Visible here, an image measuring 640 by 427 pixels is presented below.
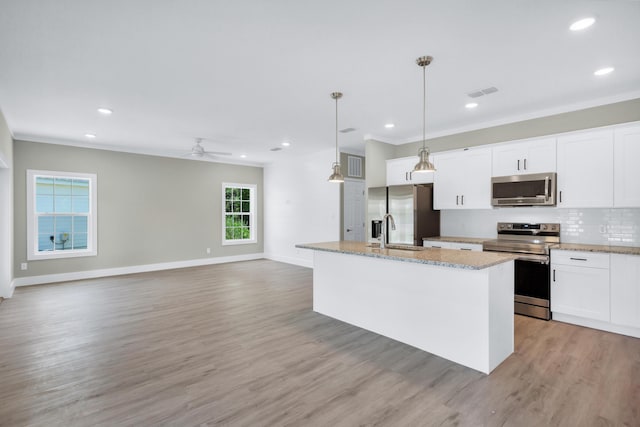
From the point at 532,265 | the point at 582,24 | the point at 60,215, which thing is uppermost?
the point at 582,24

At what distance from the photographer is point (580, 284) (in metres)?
3.67

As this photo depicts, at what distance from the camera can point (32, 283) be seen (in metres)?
5.90

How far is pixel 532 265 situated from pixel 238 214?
681 cm

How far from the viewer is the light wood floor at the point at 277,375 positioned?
7.00ft

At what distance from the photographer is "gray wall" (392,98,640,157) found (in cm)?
379

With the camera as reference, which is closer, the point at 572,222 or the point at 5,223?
the point at 572,222

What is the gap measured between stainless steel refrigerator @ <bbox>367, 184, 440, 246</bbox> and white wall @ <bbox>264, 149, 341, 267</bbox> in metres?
1.49

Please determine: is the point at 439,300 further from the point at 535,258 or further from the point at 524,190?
the point at 524,190

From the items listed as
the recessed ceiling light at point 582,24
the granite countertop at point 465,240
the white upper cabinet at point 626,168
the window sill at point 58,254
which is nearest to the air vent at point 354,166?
the granite countertop at point 465,240

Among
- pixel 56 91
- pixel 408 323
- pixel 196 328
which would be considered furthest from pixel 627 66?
pixel 56 91

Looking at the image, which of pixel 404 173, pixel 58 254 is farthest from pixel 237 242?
pixel 404 173

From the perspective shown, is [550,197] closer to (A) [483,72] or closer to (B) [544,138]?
(B) [544,138]

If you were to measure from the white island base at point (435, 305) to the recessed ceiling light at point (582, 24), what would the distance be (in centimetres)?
191

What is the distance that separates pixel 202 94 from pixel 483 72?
305cm
